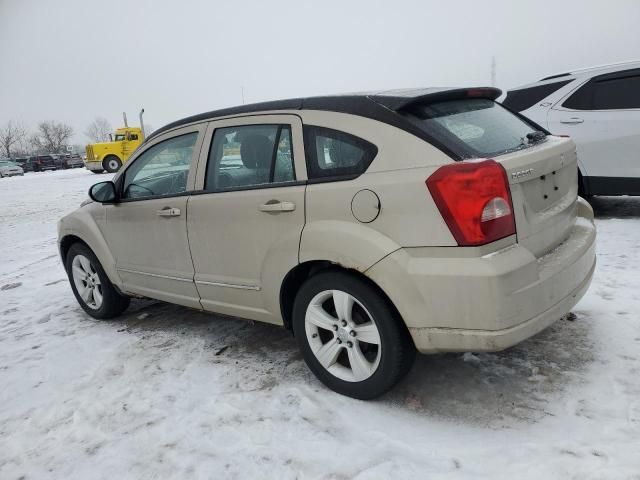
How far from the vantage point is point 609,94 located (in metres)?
6.22

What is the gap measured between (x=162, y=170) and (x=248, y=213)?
1203 millimetres

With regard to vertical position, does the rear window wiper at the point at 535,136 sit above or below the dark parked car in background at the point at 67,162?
below

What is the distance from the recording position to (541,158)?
2.67 meters

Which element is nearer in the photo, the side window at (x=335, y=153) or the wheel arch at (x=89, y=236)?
the side window at (x=335, y=153)

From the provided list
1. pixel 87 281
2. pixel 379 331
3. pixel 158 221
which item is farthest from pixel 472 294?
pixel 87 281

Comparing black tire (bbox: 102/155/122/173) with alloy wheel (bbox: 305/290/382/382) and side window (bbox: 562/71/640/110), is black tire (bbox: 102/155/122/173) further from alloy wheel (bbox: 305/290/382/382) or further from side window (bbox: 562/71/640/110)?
alloy wheel (bbox: 305/290/382/382)

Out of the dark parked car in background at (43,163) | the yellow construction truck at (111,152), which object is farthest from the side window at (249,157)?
the dark parked car in background at (43,163)

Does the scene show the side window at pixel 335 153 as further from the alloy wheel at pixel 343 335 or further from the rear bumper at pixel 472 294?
the alloy wheel at pixel 343 335

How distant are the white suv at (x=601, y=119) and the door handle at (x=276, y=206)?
4825 millimetres

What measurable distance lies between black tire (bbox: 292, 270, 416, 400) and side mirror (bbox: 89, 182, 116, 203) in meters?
2.12

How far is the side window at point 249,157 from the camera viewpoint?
3.05m

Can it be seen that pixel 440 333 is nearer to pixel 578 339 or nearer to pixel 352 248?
pixel 352 248

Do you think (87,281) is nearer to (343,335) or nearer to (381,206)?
(343,335)

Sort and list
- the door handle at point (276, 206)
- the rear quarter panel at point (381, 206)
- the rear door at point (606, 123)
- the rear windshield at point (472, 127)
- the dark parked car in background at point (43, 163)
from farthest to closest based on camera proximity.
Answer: the dark parked car in background at point (43, 163) → the rear door at point (606, 123) → the door handle at point (276, 206) → the rear windshield at point (472, 127) → the rear quarter panel at point (381, 206)
